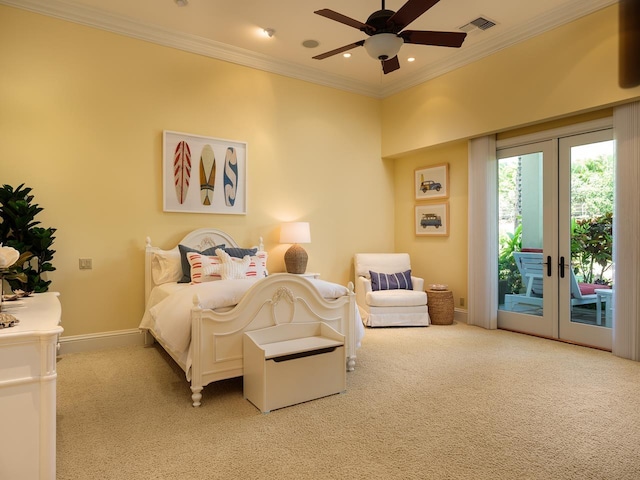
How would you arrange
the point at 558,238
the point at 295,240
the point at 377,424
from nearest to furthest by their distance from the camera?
the point at 377,424 < the point at 558,238 < the point at 295,240

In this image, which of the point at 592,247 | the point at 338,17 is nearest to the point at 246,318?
the point at 338,17

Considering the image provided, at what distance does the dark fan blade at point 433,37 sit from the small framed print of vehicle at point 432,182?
268cm

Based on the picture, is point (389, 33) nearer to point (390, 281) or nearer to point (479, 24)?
point (479, 24)

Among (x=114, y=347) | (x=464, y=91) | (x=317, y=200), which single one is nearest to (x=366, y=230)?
(x=317, y=200)

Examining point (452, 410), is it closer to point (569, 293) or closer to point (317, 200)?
point (569, 293)

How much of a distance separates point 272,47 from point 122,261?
10.1ft

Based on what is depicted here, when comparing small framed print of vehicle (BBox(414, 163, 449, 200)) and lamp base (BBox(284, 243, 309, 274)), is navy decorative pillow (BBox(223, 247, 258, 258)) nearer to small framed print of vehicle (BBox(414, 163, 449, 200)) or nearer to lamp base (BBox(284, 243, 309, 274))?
lamp base (BBox(284, 243, 309, 274))

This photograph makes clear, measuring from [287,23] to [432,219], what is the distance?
3.27m

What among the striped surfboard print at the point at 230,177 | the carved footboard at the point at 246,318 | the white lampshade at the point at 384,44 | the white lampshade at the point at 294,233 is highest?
the white lampshade at the point at 384,44

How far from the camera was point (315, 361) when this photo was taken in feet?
9.14

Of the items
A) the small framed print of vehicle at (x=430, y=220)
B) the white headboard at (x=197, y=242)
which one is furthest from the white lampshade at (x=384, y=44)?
the small framed print of vehicle at (x=430, y=220)

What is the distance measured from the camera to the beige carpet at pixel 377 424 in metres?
2.03

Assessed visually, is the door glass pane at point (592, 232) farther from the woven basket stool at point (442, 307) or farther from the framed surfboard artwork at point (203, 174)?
the framed surfboard artwork at point (203, 174)

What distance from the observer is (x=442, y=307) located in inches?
Result: 205
